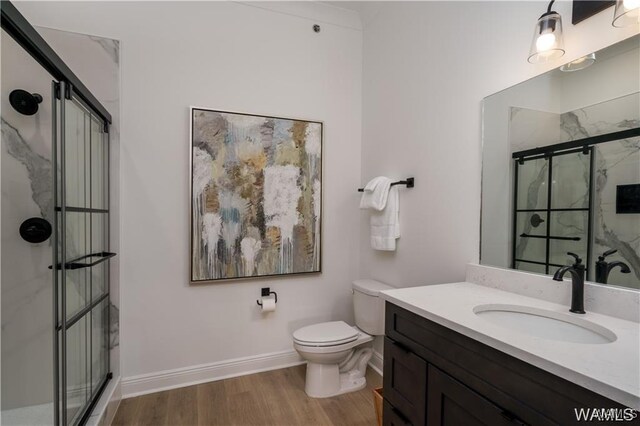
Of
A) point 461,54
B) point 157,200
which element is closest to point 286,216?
point 157,200

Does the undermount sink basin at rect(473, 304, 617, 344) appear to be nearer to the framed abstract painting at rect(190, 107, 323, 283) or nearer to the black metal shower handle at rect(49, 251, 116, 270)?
the framed abstract painting at rect(190, 107, 323, 283)

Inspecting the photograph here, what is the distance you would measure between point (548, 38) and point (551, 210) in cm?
68

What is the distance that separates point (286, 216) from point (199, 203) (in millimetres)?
626

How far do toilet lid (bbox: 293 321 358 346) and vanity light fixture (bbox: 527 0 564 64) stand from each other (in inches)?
68.9

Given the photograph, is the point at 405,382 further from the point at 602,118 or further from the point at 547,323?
the point at 602,118

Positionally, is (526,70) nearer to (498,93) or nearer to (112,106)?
(498,93)

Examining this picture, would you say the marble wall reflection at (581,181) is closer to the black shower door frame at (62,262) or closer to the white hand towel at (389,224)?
the white hand towel at (389,224)

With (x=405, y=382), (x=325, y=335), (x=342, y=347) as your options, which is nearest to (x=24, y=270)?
(x=325, y=335)

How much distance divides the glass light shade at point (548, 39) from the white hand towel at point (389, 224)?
108 cm

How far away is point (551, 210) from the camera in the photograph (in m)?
1.28

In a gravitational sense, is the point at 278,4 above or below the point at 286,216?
above

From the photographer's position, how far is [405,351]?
1.25m

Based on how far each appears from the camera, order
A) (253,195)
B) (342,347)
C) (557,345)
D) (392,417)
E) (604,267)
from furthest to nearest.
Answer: (253,195) → (342,347) → (392,417) → (604,267) → (557,345)

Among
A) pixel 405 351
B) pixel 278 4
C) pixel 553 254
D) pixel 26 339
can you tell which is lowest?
pixel 26 339
